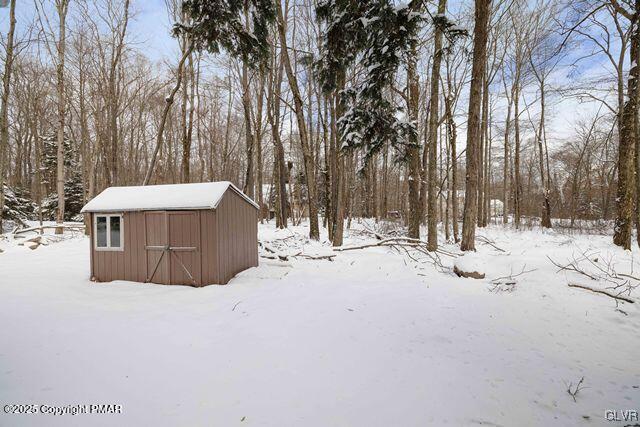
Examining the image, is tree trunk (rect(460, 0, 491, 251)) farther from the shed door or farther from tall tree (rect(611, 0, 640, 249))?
the shed door

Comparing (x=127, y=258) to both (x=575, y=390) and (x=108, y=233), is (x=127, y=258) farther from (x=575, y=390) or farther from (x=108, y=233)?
(x=575, y=390)

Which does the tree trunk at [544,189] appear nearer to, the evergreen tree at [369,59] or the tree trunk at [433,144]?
the tree trunk at [433,144]

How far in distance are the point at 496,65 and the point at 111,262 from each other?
784 inches

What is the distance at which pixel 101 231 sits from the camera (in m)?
6.52

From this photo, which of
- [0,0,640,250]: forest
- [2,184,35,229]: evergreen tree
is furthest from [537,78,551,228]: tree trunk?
[2,184,35,229]: evergreen tree

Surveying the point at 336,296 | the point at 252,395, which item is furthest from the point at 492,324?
the point at 252,395

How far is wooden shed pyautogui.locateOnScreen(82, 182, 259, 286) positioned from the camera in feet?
19.4

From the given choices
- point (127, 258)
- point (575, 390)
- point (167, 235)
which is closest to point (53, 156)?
point (127, 258)

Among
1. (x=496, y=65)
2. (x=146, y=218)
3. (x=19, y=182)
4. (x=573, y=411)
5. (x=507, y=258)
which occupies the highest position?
(x=496, y=65)

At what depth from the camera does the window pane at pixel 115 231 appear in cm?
641

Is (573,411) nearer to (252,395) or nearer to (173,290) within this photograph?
(252,395)

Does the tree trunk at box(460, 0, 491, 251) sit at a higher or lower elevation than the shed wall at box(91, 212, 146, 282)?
higher

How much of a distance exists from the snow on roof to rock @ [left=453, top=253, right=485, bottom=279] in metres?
5.52

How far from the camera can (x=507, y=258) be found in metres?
6.68
